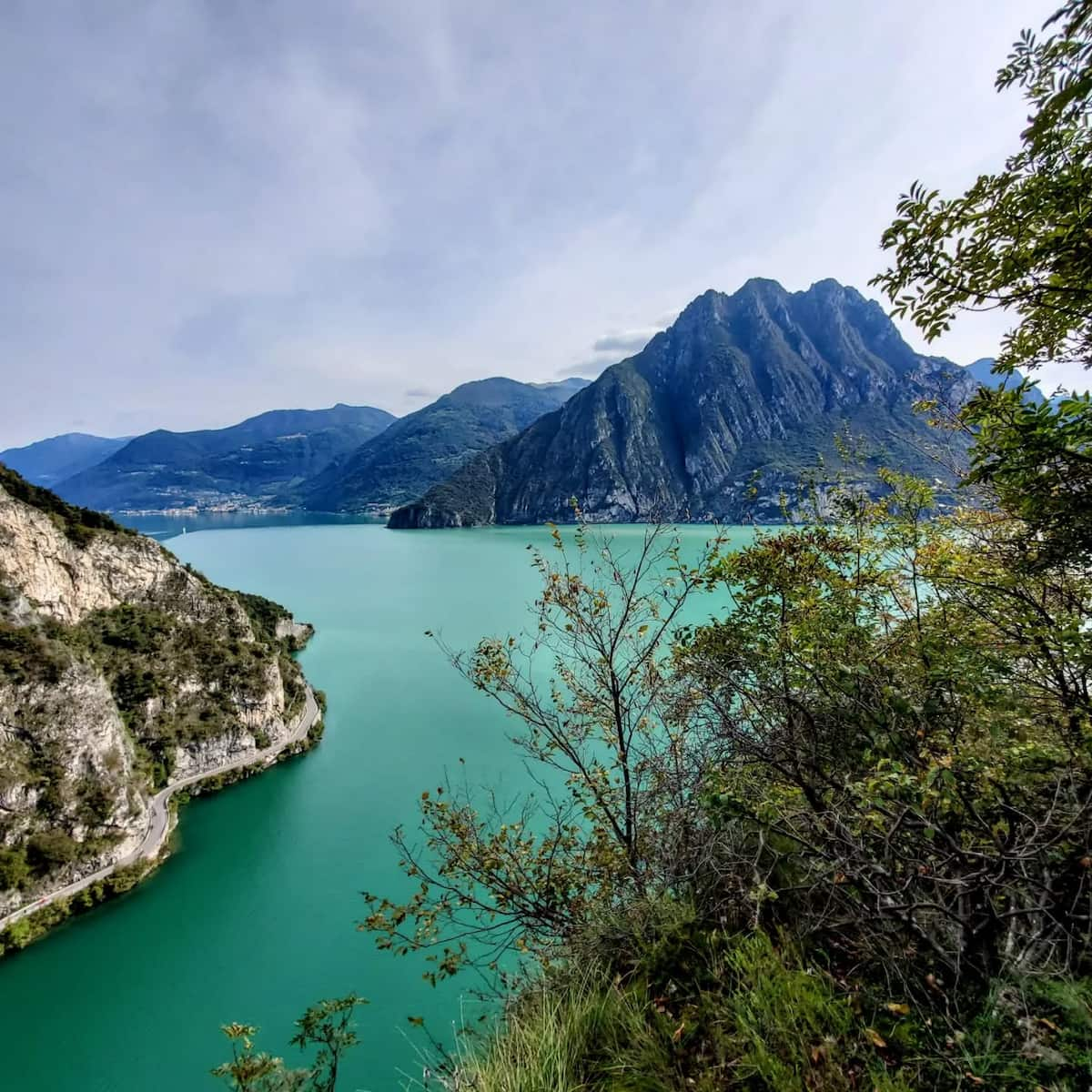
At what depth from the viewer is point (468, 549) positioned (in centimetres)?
9006

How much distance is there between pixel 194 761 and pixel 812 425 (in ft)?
514

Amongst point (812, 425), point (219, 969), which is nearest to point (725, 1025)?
point (219, 969)

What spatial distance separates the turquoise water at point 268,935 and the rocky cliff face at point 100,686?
6.97 feet

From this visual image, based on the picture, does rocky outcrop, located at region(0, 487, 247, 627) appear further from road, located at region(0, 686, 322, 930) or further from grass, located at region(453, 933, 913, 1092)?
grass, located at region(453, 933, 913, 1092)

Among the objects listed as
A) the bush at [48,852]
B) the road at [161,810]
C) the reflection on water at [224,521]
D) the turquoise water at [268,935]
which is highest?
the reflection on water at [224,521]

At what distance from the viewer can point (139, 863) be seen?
16.5 meters

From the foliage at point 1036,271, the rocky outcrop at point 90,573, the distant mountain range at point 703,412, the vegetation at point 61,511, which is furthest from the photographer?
the distant mountain range at point 703,412

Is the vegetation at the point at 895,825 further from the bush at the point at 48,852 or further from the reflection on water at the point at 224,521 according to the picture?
the reflection on water at the point at 224,521

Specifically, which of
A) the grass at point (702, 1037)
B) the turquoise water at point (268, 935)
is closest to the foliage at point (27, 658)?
the turquoise water at point (268, 935)

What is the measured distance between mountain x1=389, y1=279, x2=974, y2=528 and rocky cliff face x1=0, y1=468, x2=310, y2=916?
368 ft

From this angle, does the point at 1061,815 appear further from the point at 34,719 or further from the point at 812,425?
the point at 812,425

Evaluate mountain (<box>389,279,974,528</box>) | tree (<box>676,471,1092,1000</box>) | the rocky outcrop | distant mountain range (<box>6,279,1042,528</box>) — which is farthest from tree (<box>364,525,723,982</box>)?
distant mountain range (<box>6,279,1042,528</box>)

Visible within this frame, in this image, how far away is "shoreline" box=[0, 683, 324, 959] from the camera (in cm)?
1395

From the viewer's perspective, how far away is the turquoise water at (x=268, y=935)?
10797mm
